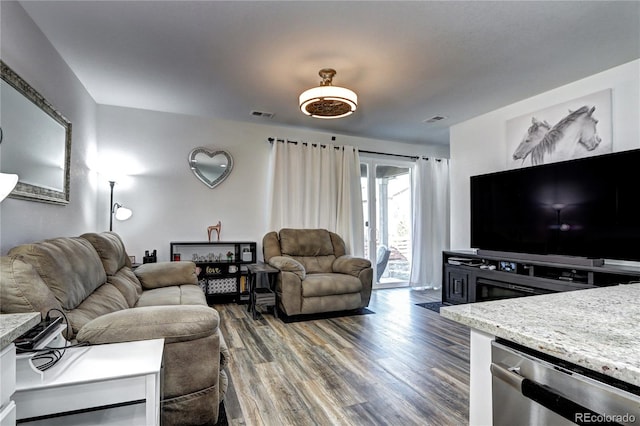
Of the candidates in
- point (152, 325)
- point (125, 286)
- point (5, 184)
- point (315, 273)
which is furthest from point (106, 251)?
point (315, 273)

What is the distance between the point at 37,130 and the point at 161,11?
119 cm

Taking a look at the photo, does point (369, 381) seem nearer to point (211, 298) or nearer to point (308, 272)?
point (308, 272)

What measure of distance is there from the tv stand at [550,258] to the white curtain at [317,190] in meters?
1.98

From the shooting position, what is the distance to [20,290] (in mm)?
1352

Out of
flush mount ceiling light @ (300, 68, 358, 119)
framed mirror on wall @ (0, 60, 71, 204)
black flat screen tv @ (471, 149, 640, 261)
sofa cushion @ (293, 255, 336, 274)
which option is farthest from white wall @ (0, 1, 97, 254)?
black flat screen tv @ (471, 149, 640, 261)

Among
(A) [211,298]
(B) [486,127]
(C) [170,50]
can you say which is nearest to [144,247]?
(A) [211,298]

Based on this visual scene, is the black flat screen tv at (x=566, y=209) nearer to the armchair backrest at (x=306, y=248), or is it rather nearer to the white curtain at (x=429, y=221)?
the white curtain at (x=429, y=221)

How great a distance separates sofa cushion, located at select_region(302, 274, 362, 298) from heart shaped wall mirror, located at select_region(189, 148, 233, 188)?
1870mm

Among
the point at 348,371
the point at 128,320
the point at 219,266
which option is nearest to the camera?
the point at 128,320

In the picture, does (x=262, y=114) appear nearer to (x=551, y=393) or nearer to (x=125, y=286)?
(x=125, y=286)

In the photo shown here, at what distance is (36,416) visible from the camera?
3.74 feet

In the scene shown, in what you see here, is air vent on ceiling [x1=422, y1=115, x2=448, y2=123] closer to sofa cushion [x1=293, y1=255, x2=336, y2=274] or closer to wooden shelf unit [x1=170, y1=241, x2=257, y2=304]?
sofa cushion [x1=293, y1=255, x2=336, y2=274]

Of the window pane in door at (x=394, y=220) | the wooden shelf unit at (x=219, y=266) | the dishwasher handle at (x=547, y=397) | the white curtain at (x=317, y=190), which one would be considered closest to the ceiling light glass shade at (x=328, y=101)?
the white curtain at (x=317, y=190)

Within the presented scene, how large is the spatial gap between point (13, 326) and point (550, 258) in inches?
150
